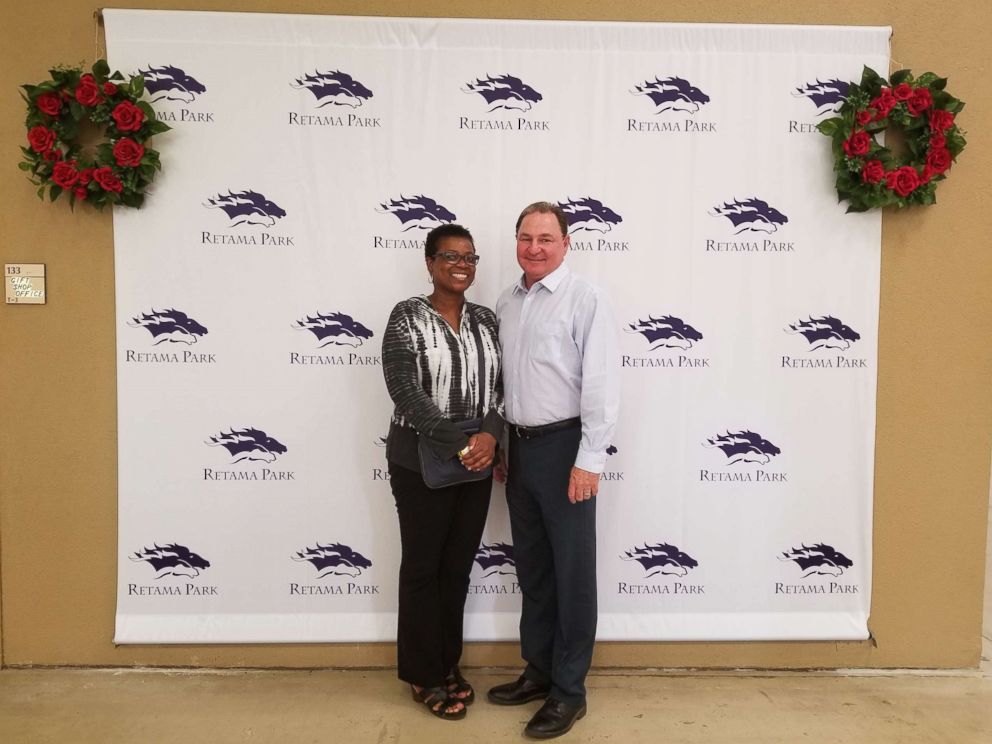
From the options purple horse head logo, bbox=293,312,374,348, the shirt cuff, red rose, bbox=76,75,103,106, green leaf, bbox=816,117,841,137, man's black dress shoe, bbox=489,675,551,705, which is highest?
red rose, bbox=76,75,103,106

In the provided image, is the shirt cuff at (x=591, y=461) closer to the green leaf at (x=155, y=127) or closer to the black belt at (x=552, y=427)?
the black belt at (x=552, y=427)

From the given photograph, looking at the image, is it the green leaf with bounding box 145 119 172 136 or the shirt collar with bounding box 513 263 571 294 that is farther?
the green leaf with bounding box 145 119 172 136

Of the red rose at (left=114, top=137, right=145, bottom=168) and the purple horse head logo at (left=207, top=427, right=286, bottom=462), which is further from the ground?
the red rose at (left=114, top=137, right=145, bottom=168)

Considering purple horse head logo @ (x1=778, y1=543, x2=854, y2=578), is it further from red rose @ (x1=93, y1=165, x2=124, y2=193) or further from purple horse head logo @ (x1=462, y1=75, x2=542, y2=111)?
red rose @ (x1=93, y1=165, x2=124, y2=193)

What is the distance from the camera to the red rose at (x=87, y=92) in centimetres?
234

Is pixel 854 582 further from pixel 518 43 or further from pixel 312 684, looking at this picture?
pixel 518 43

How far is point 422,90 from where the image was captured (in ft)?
8.23

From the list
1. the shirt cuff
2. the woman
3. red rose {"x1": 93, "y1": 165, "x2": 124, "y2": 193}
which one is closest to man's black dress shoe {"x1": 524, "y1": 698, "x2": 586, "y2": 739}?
the woman

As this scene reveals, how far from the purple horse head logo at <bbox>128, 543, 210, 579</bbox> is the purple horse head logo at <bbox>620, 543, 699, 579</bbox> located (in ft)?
5.72

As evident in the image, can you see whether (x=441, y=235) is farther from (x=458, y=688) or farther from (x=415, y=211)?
(x=458, y=688)

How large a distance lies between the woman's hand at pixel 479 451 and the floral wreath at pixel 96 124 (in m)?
1.61

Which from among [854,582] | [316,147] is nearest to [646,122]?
[316,147]

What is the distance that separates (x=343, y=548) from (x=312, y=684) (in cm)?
53

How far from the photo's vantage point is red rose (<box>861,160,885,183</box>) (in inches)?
95.4
